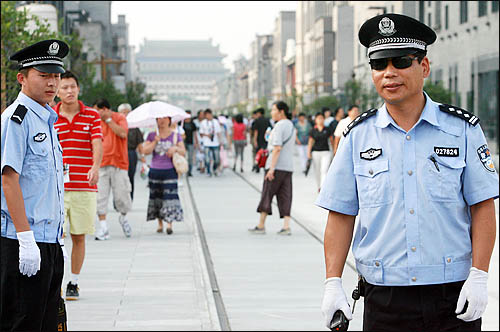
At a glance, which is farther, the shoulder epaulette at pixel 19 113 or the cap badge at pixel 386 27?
the cap badge at pixel 386 27

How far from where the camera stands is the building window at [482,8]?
140 ft

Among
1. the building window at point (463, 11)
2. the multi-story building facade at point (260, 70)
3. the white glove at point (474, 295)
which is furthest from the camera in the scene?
the multi-story building facade at point (260, 70)

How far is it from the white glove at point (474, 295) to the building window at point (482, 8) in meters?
39.7

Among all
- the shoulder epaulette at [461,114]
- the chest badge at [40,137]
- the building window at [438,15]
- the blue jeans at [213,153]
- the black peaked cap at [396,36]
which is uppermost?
the building window at [438,15]

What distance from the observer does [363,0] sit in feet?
222

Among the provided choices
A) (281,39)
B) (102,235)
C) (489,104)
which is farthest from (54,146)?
(281,39)

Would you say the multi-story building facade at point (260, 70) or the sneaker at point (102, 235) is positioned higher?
the multi-story building facade at point (260, 70)

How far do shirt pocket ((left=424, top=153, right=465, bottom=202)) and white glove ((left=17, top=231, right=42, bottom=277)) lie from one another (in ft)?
4.93

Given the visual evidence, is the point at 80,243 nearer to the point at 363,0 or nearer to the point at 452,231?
the point at 452,231

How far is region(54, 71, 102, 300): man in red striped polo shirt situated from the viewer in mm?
6746

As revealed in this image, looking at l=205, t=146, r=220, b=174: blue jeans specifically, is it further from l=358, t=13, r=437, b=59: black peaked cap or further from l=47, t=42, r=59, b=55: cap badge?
l=47, t=42, r=59, b=55: cap badge

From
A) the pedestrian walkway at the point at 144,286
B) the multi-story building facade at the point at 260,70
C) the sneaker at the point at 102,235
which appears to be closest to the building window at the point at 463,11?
the pedestrian walkway at the point at 144,286

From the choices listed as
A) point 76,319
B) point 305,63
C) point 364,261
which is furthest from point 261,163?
point 305,63

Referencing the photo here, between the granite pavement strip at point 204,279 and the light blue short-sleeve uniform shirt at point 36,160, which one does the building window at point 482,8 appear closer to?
the granite pavement strip at point 204,279
